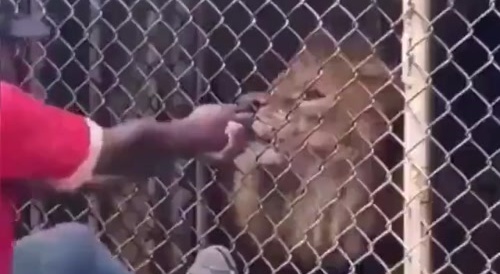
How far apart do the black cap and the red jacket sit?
1037 millimetres

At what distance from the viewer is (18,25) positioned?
8.61 feet

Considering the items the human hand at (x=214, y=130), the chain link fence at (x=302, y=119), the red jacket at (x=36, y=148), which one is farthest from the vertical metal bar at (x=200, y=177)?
the red jacket at (x=36, y=148)

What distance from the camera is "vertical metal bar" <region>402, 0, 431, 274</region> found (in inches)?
92.7

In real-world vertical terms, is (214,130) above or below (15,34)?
below

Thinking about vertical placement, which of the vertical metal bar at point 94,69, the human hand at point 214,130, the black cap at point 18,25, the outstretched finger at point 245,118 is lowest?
the human hand at point 214,130

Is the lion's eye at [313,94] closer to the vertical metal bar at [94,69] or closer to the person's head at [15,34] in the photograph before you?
the vertical metal bar at [94,69]

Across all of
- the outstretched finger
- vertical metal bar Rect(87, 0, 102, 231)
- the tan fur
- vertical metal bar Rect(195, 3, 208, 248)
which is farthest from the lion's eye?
vertical metal bar Rect(87, 0, 102, 231)

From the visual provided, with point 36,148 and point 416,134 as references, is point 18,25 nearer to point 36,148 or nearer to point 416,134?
point 416,134

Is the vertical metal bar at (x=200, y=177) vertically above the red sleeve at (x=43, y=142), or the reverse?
the vertical metal bar at (x=200, y=177)

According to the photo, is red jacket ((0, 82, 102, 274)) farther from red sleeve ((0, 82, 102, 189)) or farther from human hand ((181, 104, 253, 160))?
human hand ((181, 104, 253, 160))

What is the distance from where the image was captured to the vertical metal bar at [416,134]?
2.36 meters

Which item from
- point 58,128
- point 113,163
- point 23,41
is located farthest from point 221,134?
point 23,41

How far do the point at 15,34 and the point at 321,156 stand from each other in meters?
0.80

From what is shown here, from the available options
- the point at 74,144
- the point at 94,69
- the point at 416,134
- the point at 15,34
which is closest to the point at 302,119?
the point at 416,134
